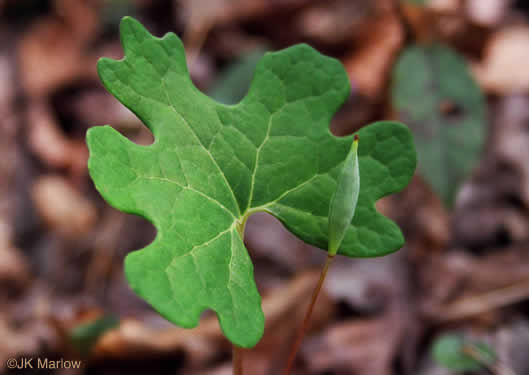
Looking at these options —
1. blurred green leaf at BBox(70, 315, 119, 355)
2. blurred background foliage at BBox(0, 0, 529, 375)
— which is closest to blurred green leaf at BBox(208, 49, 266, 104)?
blurred background foliage at BBox(0, 0, 529, 375)

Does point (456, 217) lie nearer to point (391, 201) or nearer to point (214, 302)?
Answer: point (391, 201)

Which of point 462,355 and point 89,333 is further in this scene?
point 462,355

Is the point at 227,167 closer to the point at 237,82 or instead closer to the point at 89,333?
the point at 89,333

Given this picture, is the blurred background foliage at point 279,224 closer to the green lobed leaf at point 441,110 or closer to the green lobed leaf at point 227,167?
the green lobed leaf at point 441,110

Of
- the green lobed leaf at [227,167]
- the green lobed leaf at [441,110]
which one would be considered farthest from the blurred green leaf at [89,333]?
the green lobed leaf at [441,110]

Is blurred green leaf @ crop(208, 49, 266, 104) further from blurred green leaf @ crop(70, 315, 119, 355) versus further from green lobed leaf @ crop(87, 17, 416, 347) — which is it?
green lobed leaf @ crop(87, 17, 416, 347)

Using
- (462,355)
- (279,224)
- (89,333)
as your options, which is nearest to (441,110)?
(279,224)
